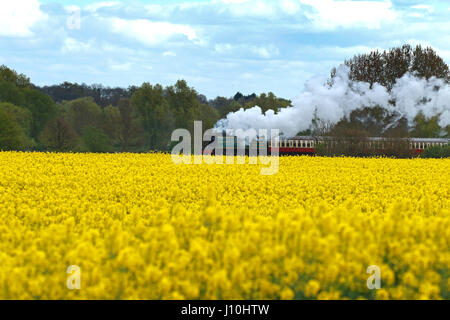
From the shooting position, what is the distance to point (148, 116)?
247 ft

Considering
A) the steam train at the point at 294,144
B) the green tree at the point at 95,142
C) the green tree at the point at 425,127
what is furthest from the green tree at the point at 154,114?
the steam train at the point at 294,144

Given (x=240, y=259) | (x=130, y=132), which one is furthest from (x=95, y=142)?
(x=240, y=259)

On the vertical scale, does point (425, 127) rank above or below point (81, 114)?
below

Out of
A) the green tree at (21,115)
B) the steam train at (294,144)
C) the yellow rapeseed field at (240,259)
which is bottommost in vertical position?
the yellow rapeseed field at (240,259)

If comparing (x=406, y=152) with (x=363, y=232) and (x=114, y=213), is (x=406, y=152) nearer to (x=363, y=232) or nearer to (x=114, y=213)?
(x=114, y=213)

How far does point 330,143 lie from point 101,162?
18084 mm

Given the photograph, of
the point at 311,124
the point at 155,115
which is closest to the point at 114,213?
the point at 311,124

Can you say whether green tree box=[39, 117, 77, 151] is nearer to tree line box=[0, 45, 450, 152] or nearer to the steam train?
tree line box=[0, 45, 450, 152]

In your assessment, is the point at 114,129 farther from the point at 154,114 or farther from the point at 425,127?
the point at 425,127

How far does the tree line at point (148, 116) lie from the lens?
170ft

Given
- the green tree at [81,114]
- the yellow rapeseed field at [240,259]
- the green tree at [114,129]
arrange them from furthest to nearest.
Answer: the green tree at [81,114] < the green tree at [114,129] < the yellow rapeseed field at [240,259]

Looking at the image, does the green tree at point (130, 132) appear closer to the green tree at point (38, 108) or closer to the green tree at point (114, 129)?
the green tree at point (114, 129)

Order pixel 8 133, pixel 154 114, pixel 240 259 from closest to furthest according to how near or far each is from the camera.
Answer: pixel 240 259 → pixel 8 133 → pixel 154 114

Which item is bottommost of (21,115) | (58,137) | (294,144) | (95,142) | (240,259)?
(240,259)
